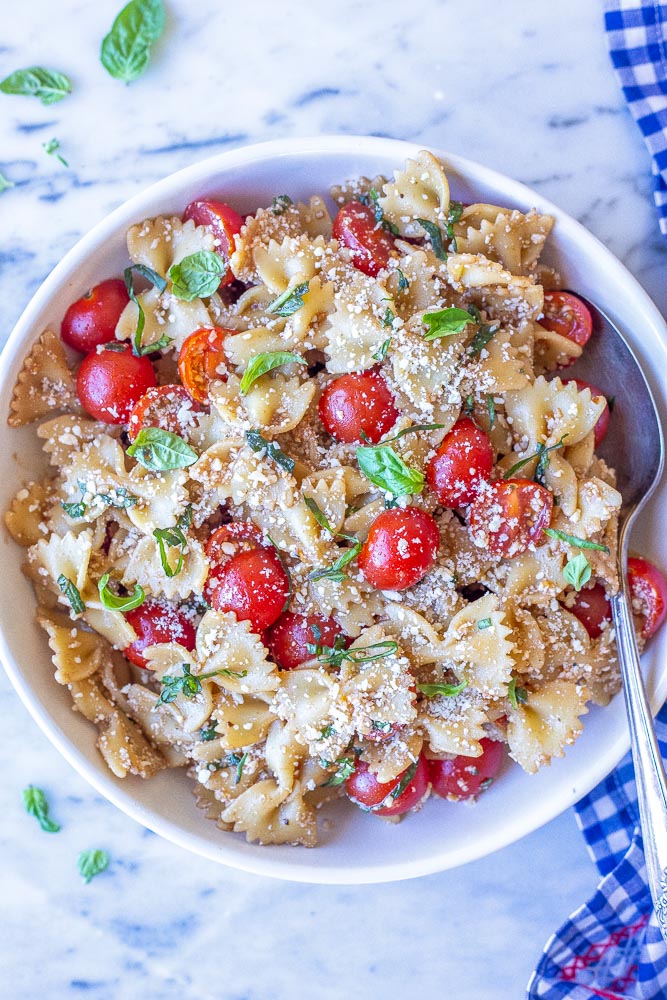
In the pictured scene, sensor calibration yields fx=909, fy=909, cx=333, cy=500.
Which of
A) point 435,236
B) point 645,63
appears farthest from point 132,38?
point 645,63

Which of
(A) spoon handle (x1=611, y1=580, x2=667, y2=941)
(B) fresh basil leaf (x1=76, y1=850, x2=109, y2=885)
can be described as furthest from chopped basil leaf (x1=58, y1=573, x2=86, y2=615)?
(A) spoon handle (x1=611, y1=580, x2=667, y2=941)

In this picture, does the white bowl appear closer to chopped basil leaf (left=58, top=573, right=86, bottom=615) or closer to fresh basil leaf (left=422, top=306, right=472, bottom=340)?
chopped basil leaf (left=58, top=573, right=86, bottom=615)

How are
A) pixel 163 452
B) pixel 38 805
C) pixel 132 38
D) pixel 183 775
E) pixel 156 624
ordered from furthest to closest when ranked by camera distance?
1. pixel 38 805
2. pixel 132 38
3. pixel 183 775
4. pixel 156 624
5. pixel 163 452

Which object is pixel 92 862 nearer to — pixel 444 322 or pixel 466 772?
pixel 466 772

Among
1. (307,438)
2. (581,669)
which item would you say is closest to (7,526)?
(307,438)

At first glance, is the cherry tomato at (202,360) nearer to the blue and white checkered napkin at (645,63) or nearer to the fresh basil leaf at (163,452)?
the fresh basil leaf at (163,452)

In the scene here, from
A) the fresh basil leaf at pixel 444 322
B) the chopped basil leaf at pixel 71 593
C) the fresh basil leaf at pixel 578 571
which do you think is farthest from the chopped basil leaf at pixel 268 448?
the fresh basil leaf at pixel 578 571
